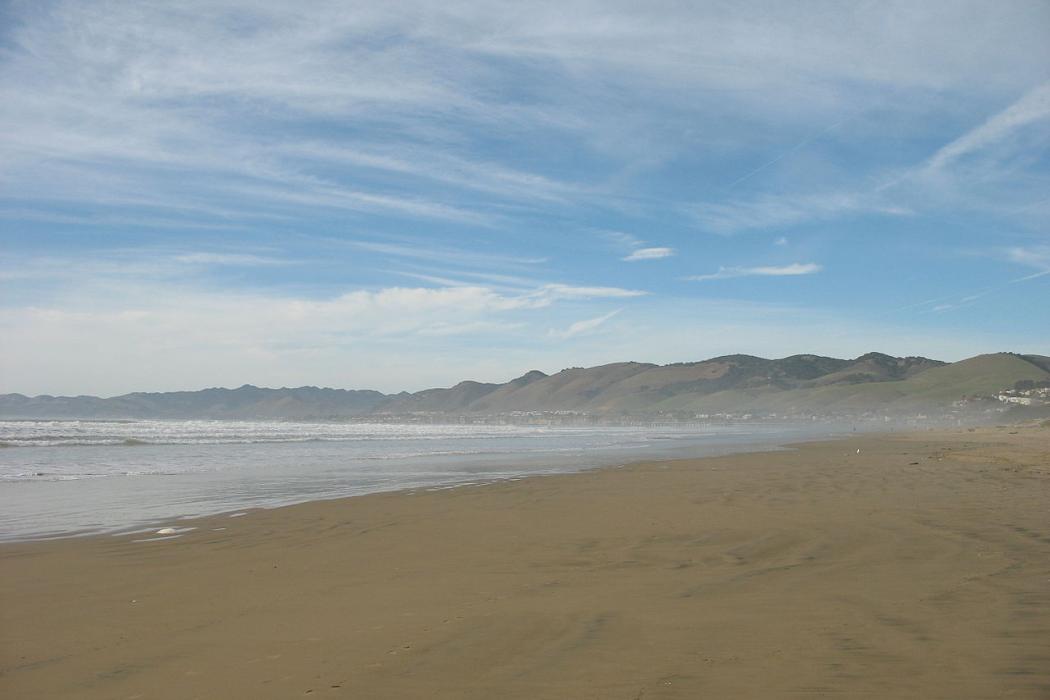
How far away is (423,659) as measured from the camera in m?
4.65

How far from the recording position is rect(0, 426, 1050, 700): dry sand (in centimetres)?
427

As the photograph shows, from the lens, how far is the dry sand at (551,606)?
4.27m

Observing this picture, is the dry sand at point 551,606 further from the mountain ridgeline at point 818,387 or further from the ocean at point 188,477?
the mountain ridgeline at point 818,387

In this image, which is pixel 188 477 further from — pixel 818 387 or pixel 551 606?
pixel 818 387

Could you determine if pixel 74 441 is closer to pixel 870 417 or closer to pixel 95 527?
pixel 95 527

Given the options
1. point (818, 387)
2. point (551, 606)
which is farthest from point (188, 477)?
point (818, 387)

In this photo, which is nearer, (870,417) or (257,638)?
(257,638)

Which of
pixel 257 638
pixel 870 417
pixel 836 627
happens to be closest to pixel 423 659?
pixel 257 638

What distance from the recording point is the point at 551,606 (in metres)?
5.86

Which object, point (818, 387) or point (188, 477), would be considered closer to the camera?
point (188, 477)

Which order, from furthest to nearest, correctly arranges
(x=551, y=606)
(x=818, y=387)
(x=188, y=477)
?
1. (x=818, y=387)
2. (x=188, y=477)
3. (x=551, y=606)

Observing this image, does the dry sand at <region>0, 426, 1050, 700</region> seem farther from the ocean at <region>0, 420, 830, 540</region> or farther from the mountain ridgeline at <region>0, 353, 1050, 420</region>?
the mountain ridgeline at <region>0, 353, 1050, 420</region>

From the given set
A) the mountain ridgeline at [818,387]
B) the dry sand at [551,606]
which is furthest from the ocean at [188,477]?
the mountain ridgeline at [818,387]

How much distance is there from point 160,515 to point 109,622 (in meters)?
6.65
